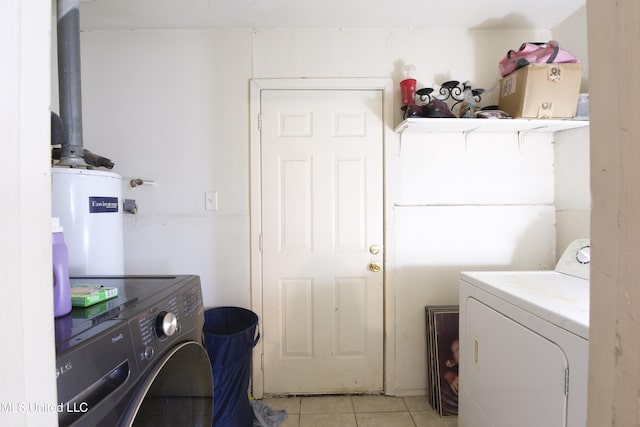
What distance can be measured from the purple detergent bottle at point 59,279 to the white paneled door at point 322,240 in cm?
107

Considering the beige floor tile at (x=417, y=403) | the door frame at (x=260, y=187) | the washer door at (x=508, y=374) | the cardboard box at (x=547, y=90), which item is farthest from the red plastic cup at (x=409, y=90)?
the beige floor tile at (x=417, y=403)

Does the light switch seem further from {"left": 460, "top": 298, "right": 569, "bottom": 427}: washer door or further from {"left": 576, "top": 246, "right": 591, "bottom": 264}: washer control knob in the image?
{"left": 576, "top": 246, "right": 591, "bottom": 264}: washer control knob

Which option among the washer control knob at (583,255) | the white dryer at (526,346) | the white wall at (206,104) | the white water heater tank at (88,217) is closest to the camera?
the white dryer at (526,346)

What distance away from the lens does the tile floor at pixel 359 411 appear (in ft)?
4.86

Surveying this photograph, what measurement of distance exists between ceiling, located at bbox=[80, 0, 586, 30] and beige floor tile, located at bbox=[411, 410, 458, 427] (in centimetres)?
235

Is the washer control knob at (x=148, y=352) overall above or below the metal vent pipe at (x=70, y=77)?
below

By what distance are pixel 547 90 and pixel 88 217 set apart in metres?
2.29

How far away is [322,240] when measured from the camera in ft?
5.51

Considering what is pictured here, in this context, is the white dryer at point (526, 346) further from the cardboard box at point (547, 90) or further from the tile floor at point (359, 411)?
the cardboard box at point (547, 90)

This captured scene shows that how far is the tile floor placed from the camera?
148 centimetres

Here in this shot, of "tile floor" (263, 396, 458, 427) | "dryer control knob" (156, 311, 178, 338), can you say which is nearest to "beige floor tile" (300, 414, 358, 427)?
"tile floor" (263, 396, 458, 427)

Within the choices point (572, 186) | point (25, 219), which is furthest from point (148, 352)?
point (572, 186)

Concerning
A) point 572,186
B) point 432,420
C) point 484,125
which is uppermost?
point 484,125

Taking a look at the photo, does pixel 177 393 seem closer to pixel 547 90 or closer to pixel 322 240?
pixel 322 240
